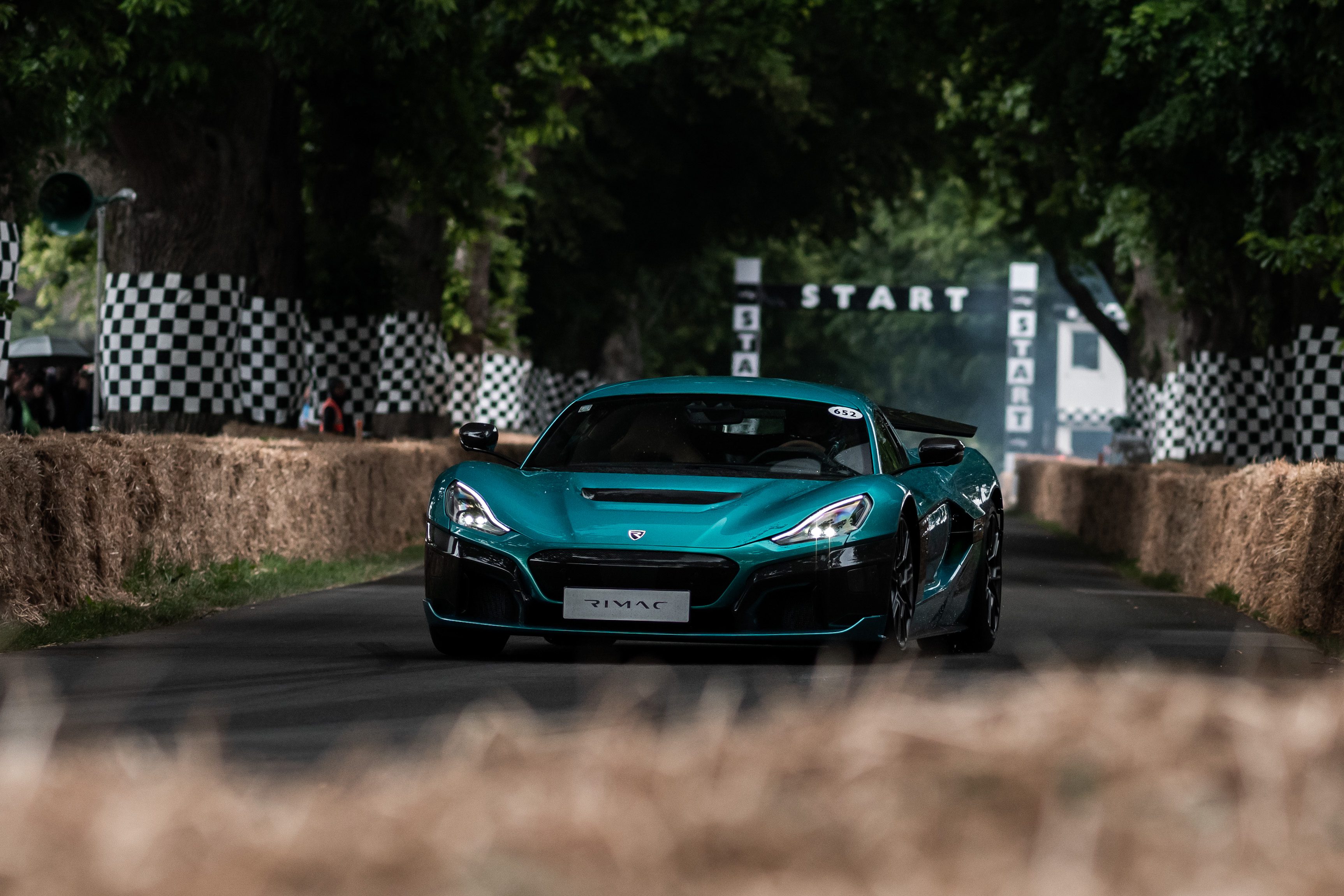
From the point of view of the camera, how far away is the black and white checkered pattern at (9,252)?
15.7 meters

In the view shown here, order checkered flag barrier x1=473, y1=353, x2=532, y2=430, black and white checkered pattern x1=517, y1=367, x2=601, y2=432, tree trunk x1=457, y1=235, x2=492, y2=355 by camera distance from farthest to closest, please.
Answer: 1. black and white checkered pattern x1=517, y1=367, x2=601, y2=432
2. checkered flag barrier x1=473, y1=353, x2=532, y2=430
3. tree trunk x1=457, y1=235, x2=492, y2=355

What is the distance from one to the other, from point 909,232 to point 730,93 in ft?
146

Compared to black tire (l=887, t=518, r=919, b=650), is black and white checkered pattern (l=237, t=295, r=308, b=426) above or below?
above

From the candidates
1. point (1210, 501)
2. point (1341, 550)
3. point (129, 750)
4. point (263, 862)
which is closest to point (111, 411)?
point (1210, 501)

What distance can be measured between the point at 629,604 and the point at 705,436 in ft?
5.50

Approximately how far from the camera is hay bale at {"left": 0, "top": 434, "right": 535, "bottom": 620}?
12000 mm

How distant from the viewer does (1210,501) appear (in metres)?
18.6

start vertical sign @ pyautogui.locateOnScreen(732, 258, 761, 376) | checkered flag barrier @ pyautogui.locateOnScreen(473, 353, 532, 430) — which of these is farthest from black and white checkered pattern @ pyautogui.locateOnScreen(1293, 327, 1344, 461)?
start vertical sign @ pyautogui.locateOnScreen(732, 258, 761, 376)

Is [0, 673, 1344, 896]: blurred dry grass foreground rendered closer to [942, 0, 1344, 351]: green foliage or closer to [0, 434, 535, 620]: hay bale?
[0, 434, 535, 620]: hay bale

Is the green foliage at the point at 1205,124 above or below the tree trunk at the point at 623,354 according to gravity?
above

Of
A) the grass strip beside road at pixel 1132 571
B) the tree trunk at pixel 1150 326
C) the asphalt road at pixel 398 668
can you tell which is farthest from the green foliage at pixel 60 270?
the tree trunk at pixel 1150 326

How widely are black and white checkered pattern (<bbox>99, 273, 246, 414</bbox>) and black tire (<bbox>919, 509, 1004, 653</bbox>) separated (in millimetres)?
13520

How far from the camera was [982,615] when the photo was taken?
1207 centimetres

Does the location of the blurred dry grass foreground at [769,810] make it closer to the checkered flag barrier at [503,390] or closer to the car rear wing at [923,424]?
the car rear wing at [923,424]
